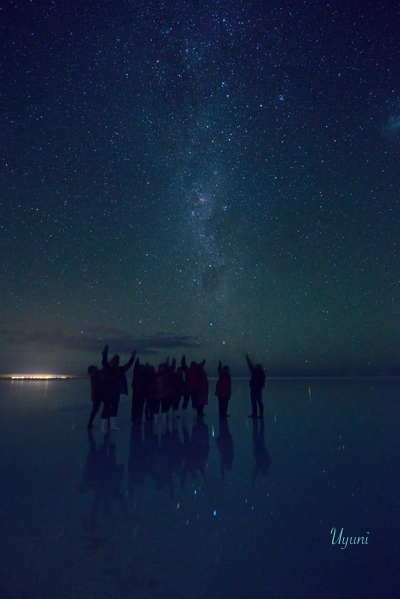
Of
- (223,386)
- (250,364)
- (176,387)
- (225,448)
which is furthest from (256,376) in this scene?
(225,448)

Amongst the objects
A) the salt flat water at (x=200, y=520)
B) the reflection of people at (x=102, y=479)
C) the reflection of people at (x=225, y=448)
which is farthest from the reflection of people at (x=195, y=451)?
the reflection of people at (x=102, y=479)

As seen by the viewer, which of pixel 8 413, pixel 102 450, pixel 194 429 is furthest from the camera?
pixel 8 413

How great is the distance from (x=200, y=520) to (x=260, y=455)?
3.03 m

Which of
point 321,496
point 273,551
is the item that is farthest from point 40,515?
point 321,496

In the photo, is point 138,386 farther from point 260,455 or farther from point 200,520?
point 200,520

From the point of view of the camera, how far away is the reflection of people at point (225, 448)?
5.86 metres

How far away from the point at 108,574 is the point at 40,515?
1497 mm

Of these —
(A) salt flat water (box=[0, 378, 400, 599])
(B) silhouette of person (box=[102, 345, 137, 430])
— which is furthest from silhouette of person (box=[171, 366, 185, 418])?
(A) salt flat water (box=[0, 378, 400, 599])

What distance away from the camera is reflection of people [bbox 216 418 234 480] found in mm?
5859

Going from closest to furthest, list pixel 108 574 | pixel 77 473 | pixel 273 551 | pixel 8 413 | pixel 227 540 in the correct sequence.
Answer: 1. pixel 108 574
2. pixel 273 551
3. pixel 227 540
4. pixel 77 473
5. pixel 8 413

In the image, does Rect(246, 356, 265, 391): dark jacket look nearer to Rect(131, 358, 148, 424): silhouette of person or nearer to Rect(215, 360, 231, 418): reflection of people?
Rect(215, 360, 231, 418): reflection of people

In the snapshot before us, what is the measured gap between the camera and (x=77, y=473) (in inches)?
220

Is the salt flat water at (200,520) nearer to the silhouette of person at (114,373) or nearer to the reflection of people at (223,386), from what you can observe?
the silhouette of person at (114,373)

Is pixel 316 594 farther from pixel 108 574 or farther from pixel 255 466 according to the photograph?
pixel 255 466
